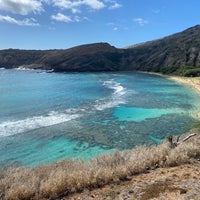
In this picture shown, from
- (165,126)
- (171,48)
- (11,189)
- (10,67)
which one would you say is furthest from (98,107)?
(10,67)

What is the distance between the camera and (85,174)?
28.8 ft

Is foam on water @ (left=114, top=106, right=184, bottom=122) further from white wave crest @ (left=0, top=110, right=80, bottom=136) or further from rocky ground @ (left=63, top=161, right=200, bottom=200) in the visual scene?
rocky ground @ (left=63, top=161, right=200, bottom=200)

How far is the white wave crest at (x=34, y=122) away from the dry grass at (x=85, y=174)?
1489 cm

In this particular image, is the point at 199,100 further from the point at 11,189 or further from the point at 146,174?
the point at 11,189

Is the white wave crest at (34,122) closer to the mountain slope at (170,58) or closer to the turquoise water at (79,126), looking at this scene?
the turquoise water at (79,126)

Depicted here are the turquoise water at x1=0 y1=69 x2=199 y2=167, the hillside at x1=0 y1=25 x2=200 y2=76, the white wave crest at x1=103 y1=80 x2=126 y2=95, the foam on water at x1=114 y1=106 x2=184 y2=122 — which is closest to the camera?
the turquoise water at x1=0 y1=69 x2=199 y2=167

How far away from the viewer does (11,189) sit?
7895 mm

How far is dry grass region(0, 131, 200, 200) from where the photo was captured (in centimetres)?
808

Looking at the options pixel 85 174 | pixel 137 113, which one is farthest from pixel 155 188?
pixel 137 113

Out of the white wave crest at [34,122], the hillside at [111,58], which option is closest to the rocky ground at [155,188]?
the white wave crest at [34,122]

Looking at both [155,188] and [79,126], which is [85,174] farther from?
[79,126]

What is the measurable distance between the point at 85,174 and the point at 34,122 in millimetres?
20135

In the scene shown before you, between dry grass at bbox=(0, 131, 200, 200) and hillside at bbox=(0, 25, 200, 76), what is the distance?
9365cm

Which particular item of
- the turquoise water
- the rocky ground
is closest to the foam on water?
the turquoise water
